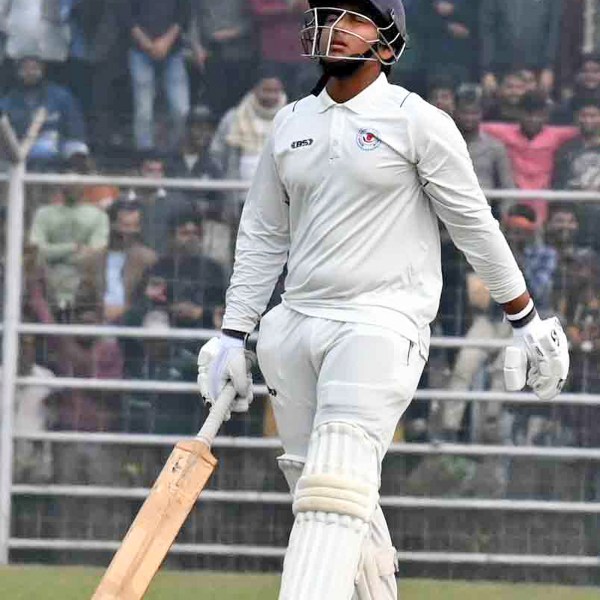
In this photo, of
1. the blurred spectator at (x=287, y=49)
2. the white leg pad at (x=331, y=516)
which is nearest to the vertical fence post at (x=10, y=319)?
the blurred spectator at (x=287, y=49)

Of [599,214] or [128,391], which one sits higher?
→ [599,214]

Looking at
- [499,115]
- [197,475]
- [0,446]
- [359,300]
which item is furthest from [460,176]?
[0,446]

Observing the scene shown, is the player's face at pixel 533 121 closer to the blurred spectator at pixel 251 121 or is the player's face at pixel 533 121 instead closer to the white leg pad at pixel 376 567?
the blurred spectator at pixel 251 121

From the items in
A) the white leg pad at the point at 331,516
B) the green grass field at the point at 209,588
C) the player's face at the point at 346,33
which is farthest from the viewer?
the green grass field at the point at 209,588

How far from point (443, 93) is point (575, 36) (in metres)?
0.64

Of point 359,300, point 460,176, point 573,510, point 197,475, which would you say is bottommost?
point 573,510

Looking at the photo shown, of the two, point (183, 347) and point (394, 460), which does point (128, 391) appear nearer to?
point (183, 347)

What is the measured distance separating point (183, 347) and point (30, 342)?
2.24ft

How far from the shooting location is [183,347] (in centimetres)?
840

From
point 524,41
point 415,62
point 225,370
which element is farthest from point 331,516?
point 524,41

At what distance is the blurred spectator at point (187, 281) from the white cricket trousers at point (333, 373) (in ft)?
10.6

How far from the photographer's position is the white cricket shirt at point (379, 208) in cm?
494

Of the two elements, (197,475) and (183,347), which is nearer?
(197,475)

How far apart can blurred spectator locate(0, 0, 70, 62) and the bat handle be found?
3469 millimetres
